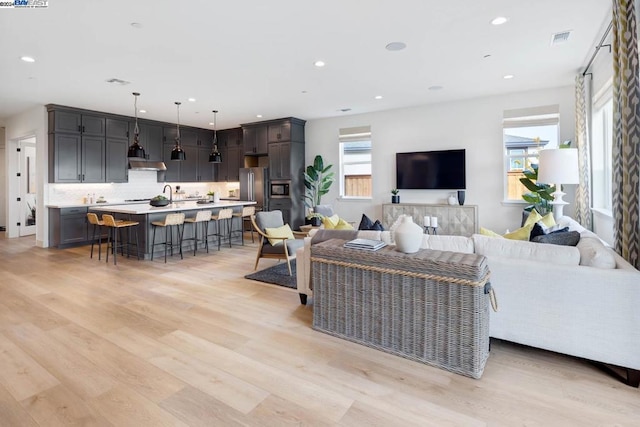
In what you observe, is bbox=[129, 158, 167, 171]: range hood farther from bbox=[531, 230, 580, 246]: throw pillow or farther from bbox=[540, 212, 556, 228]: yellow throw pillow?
bbox=[531, 230, 580, 246]: throw pillow

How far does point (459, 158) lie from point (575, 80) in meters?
2.15

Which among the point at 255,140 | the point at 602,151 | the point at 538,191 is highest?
the point at 255,140

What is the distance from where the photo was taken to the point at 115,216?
621 centimetres

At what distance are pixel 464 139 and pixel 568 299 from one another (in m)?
5.11

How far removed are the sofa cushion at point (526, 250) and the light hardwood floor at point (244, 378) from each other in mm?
728

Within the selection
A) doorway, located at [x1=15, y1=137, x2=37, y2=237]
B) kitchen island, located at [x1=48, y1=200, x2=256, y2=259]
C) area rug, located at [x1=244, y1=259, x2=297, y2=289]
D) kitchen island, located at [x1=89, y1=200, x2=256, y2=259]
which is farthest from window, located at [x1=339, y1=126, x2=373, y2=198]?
doorway, located at [x1=15, y1=137, x2=37, y2=237]

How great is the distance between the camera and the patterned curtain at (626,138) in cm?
247

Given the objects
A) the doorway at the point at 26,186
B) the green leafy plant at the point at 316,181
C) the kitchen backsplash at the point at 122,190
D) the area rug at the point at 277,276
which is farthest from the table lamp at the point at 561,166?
the doorway at the point at 26,186

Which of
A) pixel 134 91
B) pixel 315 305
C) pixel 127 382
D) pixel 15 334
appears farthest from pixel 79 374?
pixel 134 91

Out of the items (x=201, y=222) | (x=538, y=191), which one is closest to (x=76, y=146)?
(x=201, y=222)

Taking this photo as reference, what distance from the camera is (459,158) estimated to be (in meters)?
6.82

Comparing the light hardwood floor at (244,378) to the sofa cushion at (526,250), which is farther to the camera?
the sofa cushion at (526,250)

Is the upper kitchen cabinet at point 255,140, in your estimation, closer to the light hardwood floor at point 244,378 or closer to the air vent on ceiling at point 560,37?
the light hardwood floor at point 244,378

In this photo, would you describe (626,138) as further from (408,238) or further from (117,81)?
(117,81)
